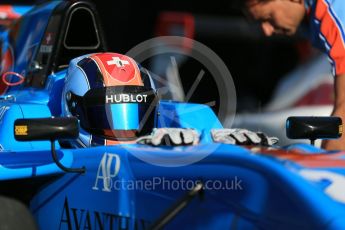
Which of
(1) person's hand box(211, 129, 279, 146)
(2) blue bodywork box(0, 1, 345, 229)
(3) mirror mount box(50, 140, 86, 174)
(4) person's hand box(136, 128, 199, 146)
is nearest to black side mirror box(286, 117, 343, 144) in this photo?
(1) person's hand box(211, 129, 279, 146)

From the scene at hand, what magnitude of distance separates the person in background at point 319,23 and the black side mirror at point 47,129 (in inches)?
56.5

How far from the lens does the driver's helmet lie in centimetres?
391

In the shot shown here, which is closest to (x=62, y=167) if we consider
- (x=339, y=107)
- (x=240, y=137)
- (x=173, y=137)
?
(x=173, y=137)

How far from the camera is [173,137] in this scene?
10.9ft

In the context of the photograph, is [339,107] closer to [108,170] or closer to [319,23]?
[319,23]

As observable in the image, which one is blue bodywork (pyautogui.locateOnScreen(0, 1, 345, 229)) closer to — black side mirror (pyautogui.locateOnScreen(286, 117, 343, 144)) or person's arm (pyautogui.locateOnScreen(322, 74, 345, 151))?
black side mirror (pyautogui.locateOnScreen(286, 117, 343, 144))

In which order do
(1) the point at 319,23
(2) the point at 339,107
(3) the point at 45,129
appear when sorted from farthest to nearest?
(1) the point at 319,23 < (2) the point at 339,107 < (3) the point at 45,129

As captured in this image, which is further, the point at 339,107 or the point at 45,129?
the point at 339,107

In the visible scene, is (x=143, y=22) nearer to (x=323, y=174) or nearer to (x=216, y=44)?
(x=216, y=44)

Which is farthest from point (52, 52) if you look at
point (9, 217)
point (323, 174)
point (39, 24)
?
point (323, 174)

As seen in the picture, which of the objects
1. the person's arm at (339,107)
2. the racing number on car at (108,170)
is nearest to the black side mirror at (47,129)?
the racing number on car at (108,170)

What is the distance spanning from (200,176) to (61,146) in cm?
130

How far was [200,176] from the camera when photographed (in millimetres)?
3090

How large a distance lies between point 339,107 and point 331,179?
1.52m
